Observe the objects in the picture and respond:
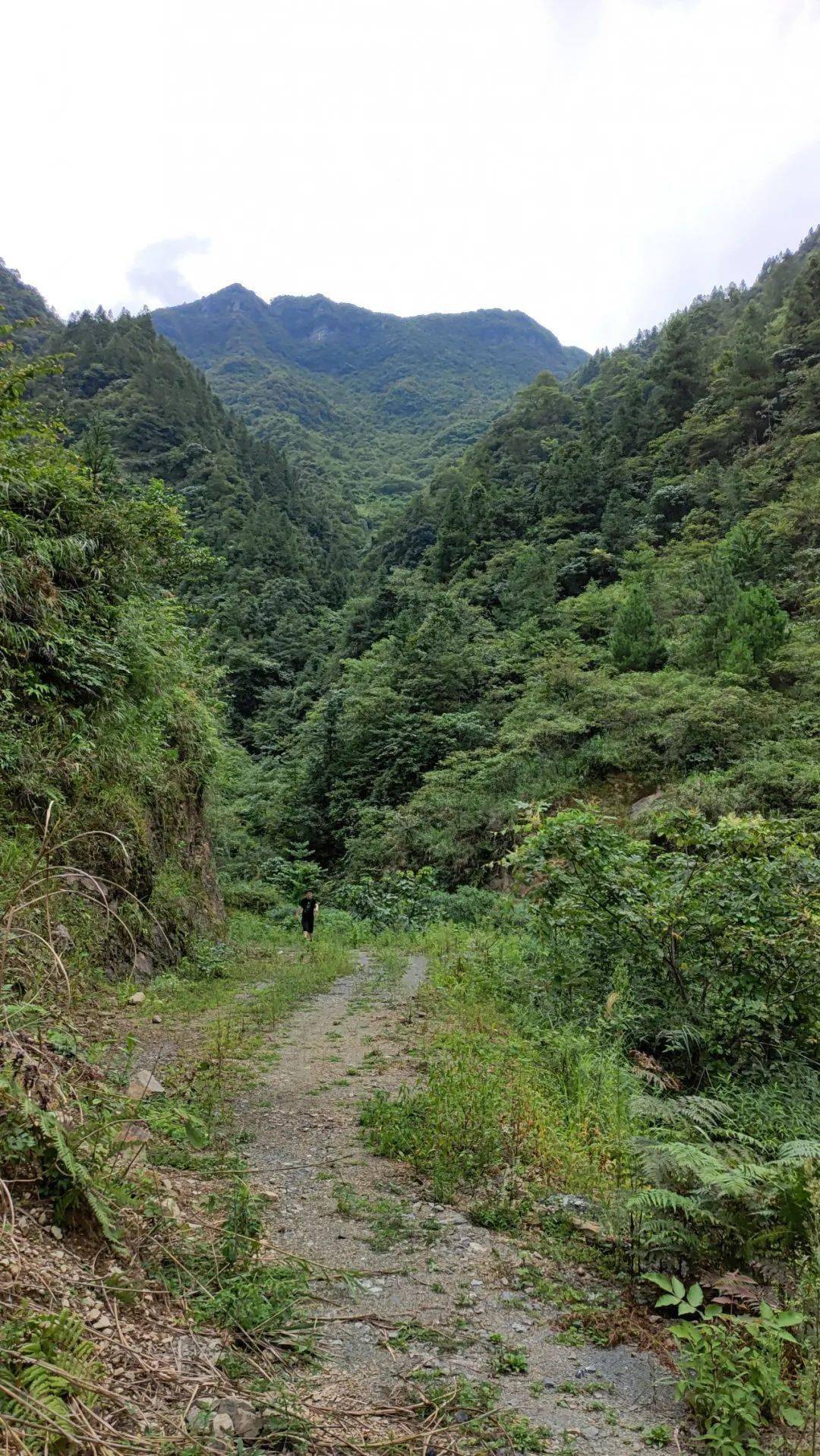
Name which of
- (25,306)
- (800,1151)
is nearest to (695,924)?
(800,1151)

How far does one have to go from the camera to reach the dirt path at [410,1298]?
2494 millimetres

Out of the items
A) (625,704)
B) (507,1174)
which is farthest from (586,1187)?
(625,704)

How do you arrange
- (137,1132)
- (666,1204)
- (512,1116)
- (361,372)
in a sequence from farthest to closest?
(361,372) < (512,1116) < (137,1132) < (666,1204)

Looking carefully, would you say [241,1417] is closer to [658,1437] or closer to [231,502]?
[658,1437]

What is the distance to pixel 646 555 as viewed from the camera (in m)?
29.7

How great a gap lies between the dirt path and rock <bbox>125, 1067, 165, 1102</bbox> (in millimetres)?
656

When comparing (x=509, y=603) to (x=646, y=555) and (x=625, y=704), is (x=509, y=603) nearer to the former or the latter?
(x=646, y=555)

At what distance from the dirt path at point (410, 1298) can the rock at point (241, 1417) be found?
0.34 metres

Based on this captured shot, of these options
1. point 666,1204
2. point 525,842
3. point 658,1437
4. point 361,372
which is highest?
point 361,372

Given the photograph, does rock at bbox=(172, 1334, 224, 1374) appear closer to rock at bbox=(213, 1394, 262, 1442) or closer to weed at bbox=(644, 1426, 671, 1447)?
rock at bbox=(213, 1394, 262, 1442)

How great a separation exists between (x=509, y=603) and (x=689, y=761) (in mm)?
16767

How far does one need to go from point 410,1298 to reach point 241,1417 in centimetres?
109

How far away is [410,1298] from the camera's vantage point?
119 inches

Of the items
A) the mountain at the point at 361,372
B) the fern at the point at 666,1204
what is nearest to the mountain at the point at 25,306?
the mountain at the point at 361,372
